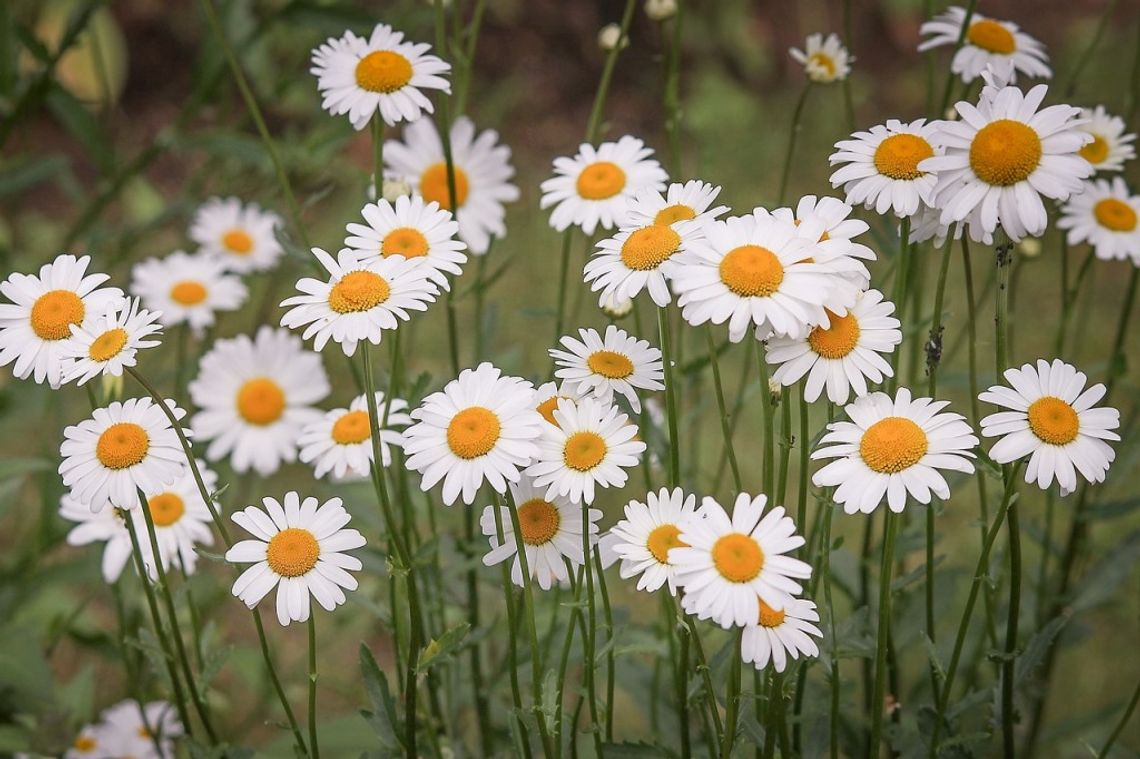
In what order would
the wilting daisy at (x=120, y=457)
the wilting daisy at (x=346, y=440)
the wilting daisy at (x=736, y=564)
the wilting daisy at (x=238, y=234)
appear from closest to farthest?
1. the wilting daisy at (x=736, y=564)
2. the wilting daisy at (x=120, y=457)
3. the wilting daisy at (x=346, y=440)
4. the wilting daisy at (x=238, y=234)

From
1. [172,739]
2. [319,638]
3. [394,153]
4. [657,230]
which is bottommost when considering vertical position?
[172,739]

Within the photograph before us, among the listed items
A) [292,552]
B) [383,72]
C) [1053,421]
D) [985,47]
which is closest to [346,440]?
[292,552]

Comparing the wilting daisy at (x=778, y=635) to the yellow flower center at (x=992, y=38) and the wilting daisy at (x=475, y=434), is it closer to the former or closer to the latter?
the wilting daisy at (x=475, y=434)

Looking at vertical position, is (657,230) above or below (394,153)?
below

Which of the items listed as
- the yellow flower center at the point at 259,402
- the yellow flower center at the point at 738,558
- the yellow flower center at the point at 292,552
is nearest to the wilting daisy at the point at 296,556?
the yellow flower center at the point at 292,552

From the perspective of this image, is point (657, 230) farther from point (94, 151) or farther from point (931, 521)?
point (94, 151)

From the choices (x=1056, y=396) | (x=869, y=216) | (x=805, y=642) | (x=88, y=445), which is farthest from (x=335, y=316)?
(x=869, y=216)
